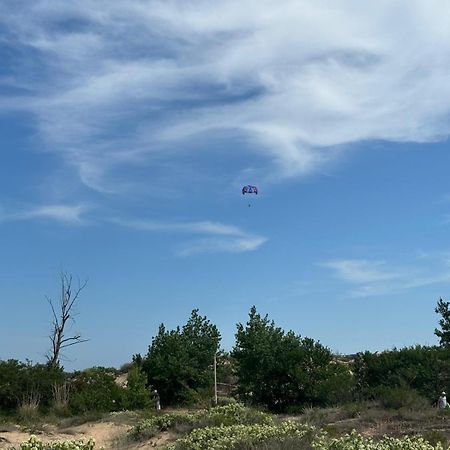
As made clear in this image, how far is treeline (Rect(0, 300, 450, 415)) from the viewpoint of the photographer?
26.8 m

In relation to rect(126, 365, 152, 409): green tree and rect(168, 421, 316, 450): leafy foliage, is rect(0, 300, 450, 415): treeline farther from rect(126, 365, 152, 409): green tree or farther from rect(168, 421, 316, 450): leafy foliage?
rect(168, 421, 316, 450): leafy foliage

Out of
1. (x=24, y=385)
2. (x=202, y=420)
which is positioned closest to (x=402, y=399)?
(x=202, y=420)

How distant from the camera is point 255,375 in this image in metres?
29.1

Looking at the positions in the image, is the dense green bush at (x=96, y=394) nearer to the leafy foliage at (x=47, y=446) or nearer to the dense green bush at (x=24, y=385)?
the dense green bush at (x=24, y=385)

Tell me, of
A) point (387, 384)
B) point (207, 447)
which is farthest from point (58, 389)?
point (207, 447)

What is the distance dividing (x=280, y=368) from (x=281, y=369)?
0.06 metres

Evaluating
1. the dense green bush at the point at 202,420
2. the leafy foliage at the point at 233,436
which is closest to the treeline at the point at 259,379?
the dense green bush at the point at 202,420

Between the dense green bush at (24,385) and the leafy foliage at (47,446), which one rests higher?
the dense green bush at (24,385)

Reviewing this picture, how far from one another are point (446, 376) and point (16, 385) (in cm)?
1790

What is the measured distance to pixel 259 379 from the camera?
28.9m

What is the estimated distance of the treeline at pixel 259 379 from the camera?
87.8 ft

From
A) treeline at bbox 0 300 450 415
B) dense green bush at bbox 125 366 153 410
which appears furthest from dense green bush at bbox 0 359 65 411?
dense green bush at bbox 125 366 153 410

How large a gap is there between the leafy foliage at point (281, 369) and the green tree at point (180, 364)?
7.83 ft

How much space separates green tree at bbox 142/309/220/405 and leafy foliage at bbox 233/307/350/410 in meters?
2.39
